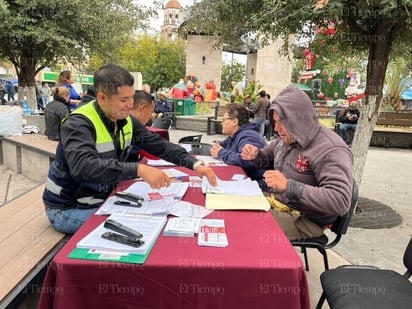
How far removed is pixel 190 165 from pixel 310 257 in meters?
1.72

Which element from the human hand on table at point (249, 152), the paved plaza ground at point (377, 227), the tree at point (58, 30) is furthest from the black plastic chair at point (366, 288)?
the tree at point (58, 30)

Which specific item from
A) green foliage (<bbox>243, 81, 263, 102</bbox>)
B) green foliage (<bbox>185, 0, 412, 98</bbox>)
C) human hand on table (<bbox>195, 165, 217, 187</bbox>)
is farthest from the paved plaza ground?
green foliage (<bbox>243, 81, 263, 102</bbox>)

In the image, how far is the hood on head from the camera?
254 cm

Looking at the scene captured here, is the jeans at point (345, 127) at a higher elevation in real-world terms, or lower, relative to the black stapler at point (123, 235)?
lower

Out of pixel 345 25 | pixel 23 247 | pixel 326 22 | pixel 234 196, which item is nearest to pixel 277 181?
pixel 234 196

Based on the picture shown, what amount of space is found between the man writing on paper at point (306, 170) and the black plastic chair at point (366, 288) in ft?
1.22

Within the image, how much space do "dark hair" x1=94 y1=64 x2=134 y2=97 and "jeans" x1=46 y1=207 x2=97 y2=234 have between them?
2.43 ft

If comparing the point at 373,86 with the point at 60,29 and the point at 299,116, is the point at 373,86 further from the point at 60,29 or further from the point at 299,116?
the point at 60,29

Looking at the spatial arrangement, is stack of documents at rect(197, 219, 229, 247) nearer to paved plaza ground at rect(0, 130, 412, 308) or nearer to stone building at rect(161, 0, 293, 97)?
paved plaza ground at rect(0, 130, 412, 308)

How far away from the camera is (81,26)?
9875mm

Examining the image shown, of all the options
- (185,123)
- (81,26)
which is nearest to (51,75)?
(185,123)

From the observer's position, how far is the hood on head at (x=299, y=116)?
254 centimetres

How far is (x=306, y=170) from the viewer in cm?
255

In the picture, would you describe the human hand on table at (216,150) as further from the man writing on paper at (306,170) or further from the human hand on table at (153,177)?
the human hand on table at (153,177)
